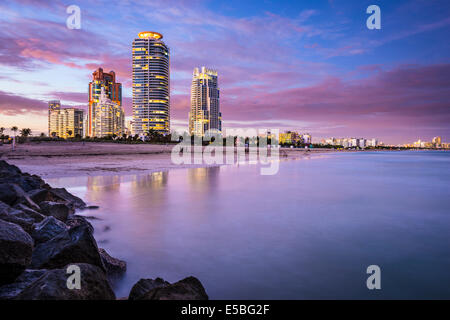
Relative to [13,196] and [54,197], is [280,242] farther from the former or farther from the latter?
[54,197]

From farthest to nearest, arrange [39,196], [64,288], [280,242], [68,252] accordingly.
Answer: [39,196] → [280,242] → [68,252] → [64,288]

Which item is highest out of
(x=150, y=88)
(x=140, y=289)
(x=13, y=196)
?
(x=150, y=88)

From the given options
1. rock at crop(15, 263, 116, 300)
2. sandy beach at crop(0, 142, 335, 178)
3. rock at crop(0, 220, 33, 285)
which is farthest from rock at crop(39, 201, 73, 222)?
sandy beach at crop(0, 142, 335, 178)

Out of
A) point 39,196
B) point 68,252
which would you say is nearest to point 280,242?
point 68,252

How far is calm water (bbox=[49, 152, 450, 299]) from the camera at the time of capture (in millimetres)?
4816

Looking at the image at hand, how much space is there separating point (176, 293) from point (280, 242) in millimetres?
4458

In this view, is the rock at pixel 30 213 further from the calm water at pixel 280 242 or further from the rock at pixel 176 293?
the rock at pixel 176 293

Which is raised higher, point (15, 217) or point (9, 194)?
point (9, 194)

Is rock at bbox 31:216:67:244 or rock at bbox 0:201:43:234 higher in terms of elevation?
rock at bbox 0:201:43:234

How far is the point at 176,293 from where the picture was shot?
3.07 meters

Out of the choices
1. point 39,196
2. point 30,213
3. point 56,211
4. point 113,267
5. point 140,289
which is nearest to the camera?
point 140,289

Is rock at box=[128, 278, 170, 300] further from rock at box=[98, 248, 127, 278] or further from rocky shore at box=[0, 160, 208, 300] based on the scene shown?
rock at box=[98, 248, 127, 278]

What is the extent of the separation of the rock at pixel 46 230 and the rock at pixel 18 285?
142 centimetres

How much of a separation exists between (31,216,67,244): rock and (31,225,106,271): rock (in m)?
0.70
